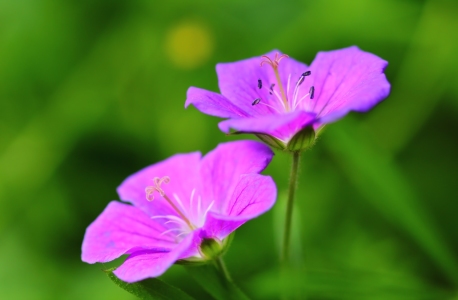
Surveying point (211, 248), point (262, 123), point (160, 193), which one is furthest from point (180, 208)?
point (262, 123)

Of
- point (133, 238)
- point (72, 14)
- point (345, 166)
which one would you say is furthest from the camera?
point (72, 14)

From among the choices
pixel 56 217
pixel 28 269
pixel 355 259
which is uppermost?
pixel 355 259

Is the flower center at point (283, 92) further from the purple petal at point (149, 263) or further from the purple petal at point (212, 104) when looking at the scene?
the purple petal at point (149, 263)

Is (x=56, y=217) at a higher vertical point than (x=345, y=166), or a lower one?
lower

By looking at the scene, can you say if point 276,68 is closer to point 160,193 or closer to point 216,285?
point 160,193

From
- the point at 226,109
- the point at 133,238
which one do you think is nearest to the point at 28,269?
the point at 133,238

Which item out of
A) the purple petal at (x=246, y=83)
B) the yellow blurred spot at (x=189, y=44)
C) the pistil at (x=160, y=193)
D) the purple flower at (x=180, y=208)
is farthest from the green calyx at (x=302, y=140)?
the yellow blurred spot at (x=189, y=44)

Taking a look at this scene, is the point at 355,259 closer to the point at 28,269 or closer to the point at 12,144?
the point at 28,269

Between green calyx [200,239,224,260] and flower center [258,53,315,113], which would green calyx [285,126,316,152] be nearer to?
flower center [258,53,315,113]
